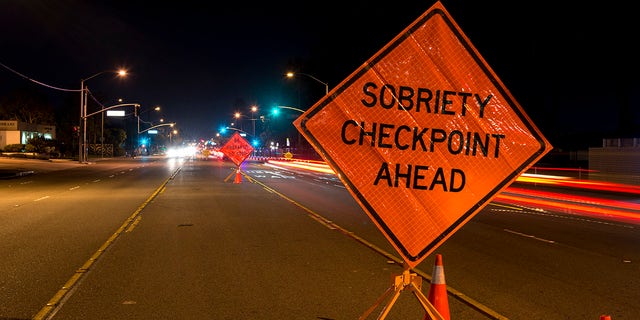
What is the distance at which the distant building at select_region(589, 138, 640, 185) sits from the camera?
32250 millimetres

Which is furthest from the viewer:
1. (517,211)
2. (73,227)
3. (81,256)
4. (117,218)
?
(517,211)

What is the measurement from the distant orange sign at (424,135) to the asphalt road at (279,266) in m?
1.95

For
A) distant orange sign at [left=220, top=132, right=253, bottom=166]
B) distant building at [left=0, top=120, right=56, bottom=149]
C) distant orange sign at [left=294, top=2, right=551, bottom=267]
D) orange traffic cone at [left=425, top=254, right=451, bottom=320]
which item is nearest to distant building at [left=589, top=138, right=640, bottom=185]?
distant orange sign at [left=220, top=132, right=253, bottom=166]

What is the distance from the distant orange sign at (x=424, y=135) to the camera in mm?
5117

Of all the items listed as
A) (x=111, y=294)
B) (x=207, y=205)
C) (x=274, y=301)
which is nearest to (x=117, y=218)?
(x=207, y=205)

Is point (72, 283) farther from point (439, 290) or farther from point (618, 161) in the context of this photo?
point (618, 161)

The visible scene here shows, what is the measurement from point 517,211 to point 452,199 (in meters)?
15.6

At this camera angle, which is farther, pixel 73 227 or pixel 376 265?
pixel 73 227

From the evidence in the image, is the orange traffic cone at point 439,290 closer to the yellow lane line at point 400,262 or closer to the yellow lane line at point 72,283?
the yellow lane line at point 400,262

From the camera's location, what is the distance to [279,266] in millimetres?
9523

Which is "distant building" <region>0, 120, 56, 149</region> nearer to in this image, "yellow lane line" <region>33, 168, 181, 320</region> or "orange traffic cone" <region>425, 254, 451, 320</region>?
"yellow lane line" <region>33, 168, 181, 320</region>

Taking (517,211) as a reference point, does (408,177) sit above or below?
above

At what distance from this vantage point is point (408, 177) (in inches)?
203

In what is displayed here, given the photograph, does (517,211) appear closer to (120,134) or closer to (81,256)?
(81,256)
